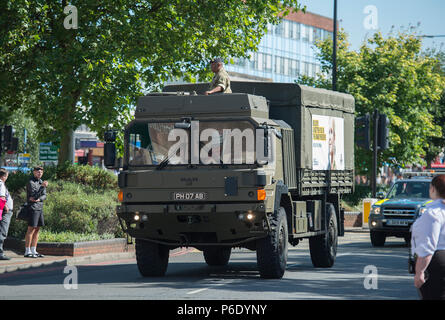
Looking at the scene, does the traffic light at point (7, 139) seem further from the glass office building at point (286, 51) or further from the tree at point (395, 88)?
the glass office building at point (286, 51)

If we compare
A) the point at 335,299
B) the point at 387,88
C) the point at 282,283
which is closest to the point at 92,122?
the point at 282,283

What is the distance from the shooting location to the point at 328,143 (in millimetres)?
17688

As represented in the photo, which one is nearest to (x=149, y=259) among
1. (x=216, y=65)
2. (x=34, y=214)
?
(x=216, y=65)

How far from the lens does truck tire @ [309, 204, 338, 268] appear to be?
1733 centimetres

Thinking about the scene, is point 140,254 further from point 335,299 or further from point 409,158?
point 409,158

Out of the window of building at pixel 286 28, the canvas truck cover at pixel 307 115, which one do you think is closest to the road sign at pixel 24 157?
the window of building at pixel 286 28

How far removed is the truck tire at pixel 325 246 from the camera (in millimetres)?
17328

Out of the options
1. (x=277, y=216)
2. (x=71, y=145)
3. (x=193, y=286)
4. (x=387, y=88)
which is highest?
(x=387, y=88)

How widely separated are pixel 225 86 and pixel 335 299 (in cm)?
466

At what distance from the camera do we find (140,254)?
14.9 metres

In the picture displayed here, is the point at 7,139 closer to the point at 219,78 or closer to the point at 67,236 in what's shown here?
the point at 67,236

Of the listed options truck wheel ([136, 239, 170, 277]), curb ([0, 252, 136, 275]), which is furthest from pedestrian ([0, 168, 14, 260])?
truck wheel ([136, 239, 170, 277])

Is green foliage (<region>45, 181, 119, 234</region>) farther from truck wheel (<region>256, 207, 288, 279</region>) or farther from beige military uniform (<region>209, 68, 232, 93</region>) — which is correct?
truck wheel (<region>256, 207, 288, 279</region>)

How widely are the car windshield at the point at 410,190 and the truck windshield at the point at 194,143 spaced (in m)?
12.5
